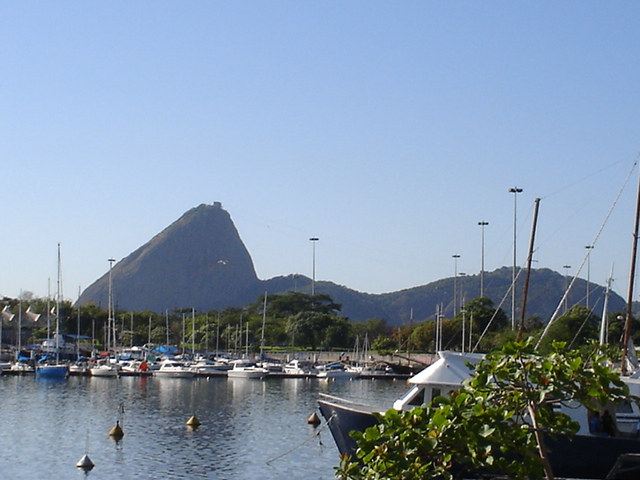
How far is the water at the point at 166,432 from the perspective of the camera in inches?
1459

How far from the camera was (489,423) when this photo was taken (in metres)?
11.9

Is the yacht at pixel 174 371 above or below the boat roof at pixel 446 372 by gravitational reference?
below

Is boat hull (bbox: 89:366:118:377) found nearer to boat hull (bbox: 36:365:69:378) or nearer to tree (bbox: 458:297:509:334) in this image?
boat hull (bbox: 36:365:69:378)

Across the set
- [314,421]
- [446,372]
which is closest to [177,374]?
[314,421]

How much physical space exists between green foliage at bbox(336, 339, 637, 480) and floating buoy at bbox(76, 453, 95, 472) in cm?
2690

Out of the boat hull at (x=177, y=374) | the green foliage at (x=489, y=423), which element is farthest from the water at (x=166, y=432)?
the green foliage at (x=489, y=423)

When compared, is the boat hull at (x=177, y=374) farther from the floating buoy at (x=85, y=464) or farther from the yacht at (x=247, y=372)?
the floating buoy at (x=85, y=464)

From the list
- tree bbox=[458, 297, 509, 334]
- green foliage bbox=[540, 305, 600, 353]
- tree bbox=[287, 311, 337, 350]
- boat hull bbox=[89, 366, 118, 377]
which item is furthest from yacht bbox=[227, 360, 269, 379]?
tree bbox=[287, 311, 337, 350]

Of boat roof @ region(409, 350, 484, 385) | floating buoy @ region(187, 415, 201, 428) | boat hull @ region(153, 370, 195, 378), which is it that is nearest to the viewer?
boat roof @ region(409, 350, 484, 385)

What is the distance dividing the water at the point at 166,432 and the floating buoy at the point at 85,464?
30 cm

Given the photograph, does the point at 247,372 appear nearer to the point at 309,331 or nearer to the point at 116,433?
the point at 309,331

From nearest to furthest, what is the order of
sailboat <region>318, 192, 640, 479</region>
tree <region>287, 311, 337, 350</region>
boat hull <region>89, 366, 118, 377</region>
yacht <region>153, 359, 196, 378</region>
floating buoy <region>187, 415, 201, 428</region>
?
sailboat <region>318, 192, 640, 479</region>
floating buoy <region>187, 415, 201, 428</region>
boat hull <region>89, 366, 118, 377</region>
yacht <region>153, 359, 196, 378</region>
tree <region>287, 311, 337, 350</region>

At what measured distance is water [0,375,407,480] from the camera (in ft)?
122

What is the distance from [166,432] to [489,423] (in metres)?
39.8
